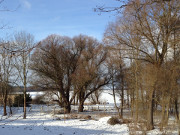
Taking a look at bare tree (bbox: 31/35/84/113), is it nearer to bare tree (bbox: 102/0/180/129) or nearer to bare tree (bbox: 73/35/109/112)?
bare tree (bbox: 73/35/109/112)

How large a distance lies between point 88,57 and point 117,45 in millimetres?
13755

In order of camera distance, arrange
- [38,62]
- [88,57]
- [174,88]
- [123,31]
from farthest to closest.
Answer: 1. [88,57]
2. [38,62]
3. [123,31]
4. [174,88]

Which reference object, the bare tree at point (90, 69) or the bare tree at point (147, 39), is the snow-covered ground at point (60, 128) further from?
the bare tree at point (90, 69)

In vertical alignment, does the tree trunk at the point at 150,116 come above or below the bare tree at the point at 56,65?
below

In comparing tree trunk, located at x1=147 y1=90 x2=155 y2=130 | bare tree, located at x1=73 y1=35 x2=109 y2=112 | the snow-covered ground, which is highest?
bare tree, located at x1=73 y1=35 x2=109 y2=112

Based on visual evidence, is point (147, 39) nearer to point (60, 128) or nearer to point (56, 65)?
point (60, 128)

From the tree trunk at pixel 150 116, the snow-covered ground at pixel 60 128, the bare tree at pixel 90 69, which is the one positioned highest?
the bare tree at pixel 90 69

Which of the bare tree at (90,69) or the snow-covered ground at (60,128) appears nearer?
the snow-covered ground at (60,128)

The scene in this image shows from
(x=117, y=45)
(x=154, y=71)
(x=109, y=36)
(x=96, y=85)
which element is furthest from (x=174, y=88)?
(x=96, y=85)

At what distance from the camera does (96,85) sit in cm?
2952

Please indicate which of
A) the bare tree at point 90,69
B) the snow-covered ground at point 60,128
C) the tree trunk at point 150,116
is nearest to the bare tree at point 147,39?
the tree trunk at point 150,116

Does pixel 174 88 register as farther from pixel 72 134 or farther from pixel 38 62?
pixel 38 62

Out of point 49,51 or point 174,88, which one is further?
point 49,51

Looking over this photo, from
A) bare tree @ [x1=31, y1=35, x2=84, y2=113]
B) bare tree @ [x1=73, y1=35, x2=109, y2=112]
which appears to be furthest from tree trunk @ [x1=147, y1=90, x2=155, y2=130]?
bare tree @ [x1=31, y1=35, x2=84, y2=113]
